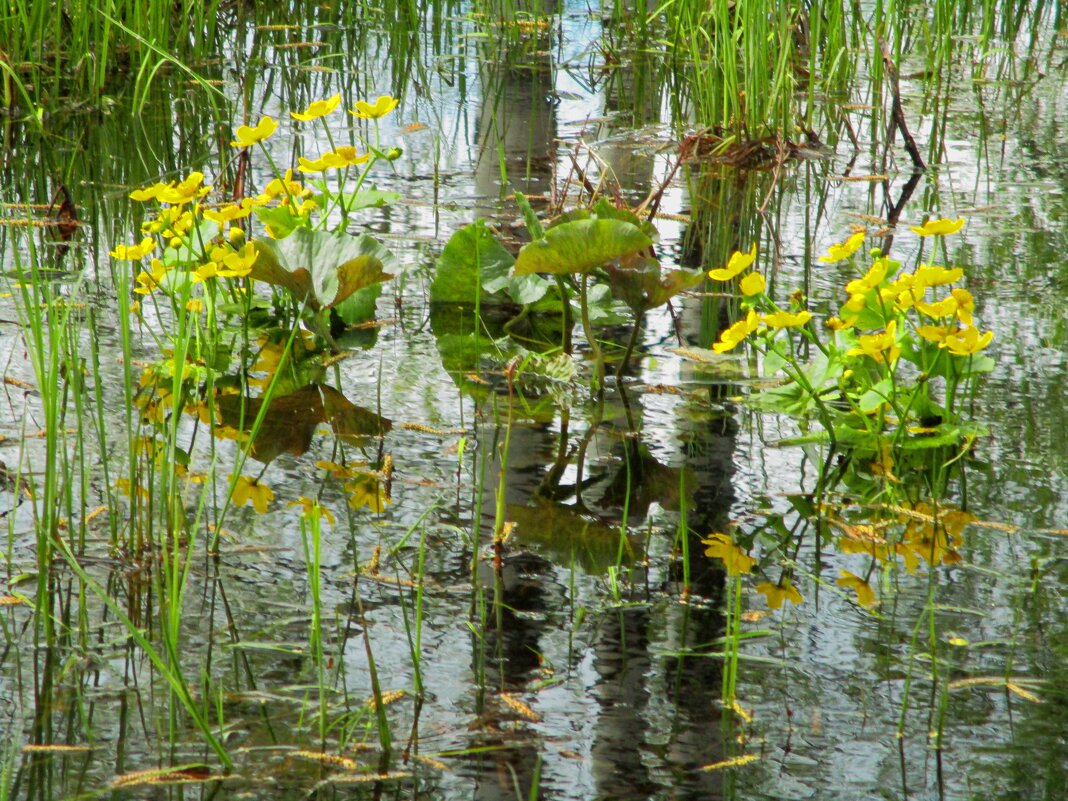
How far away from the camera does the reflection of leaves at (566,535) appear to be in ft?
6.29

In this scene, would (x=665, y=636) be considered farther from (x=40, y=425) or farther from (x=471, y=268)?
(x=471, y=268)

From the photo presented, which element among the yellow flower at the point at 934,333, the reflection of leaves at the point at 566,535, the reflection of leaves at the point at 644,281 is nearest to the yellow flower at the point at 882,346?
the yellow flower at the point at 934,333

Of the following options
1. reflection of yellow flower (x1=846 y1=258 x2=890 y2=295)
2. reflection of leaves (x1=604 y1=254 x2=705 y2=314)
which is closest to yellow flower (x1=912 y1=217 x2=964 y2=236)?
reflection of yellow flower (x1=846 y1=258 x2=890 y2=295)

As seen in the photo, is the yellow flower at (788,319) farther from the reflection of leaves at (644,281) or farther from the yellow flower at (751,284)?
the reflection of leaves at (644,281)

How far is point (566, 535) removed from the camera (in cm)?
199

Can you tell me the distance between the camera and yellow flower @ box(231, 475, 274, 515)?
2.01 m

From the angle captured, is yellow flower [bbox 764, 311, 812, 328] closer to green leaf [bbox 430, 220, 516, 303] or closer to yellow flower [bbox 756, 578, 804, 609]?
yellow flower [bbox 756, 578, 804, 609]

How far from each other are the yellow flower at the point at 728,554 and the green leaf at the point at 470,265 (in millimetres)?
1100

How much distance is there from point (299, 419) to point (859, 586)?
Answer: 3.54ft

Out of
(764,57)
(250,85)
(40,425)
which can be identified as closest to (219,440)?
(40,425)

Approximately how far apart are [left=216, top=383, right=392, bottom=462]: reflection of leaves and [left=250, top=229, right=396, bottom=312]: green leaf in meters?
0.24

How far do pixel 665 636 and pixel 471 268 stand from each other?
1.45 meters

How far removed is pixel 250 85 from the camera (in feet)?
16.9

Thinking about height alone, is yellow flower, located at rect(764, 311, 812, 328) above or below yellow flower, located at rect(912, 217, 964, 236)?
below
